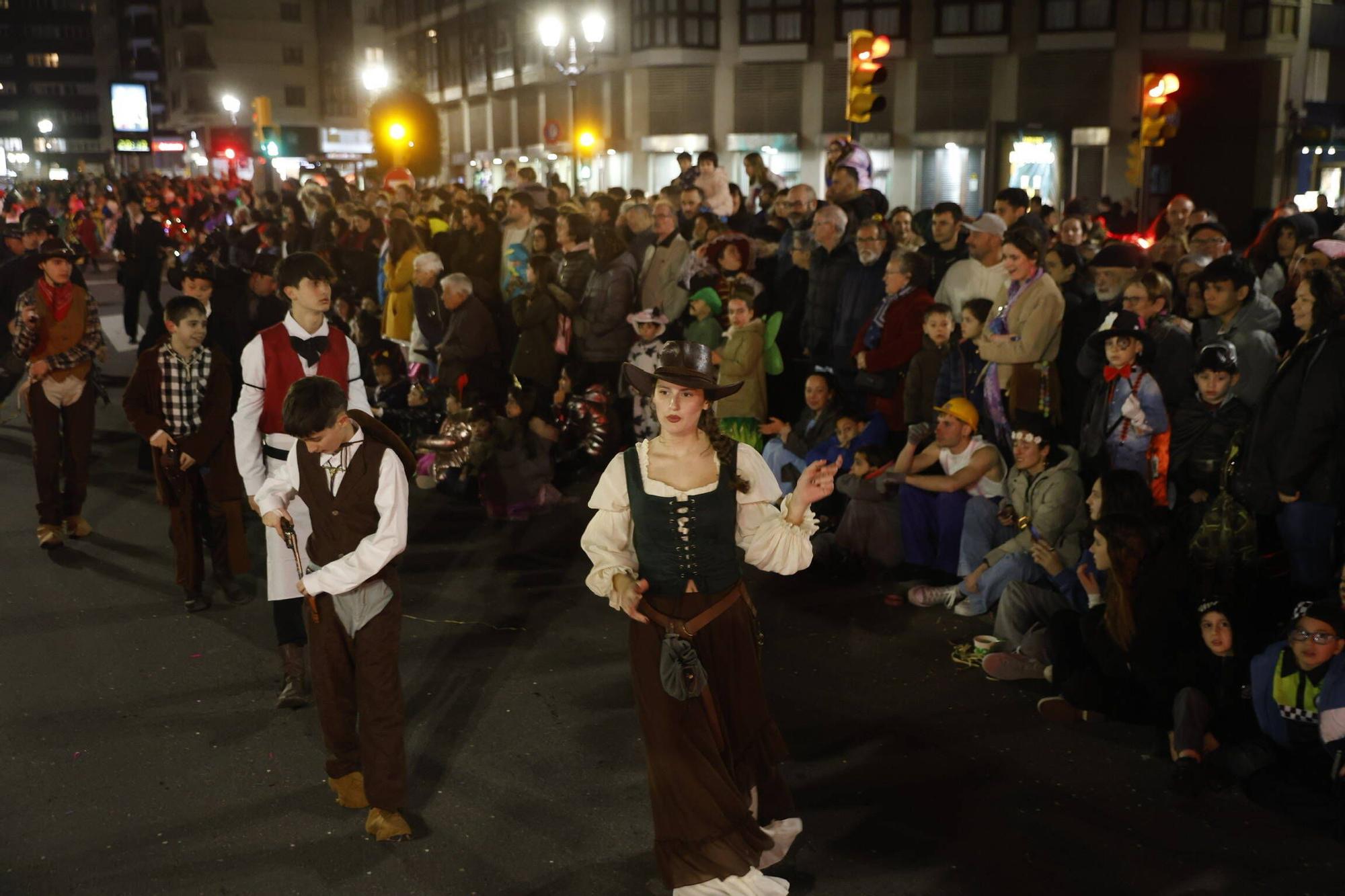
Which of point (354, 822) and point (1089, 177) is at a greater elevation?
point (1089, 177)

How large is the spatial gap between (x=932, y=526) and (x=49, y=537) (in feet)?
20.2

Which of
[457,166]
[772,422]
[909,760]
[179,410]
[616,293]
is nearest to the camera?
[909,760]

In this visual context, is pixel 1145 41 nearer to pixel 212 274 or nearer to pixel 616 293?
pixel 616 293

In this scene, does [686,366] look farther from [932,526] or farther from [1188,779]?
[932,526]

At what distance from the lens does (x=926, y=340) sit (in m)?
8.59

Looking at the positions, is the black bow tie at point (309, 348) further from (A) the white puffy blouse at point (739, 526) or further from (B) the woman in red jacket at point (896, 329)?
(B) the woman in red jacket at point (896, 329)

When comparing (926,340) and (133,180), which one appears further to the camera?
(133,180)

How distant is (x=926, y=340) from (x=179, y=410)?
15.8 feet

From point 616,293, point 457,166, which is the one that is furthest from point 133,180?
point 616,293

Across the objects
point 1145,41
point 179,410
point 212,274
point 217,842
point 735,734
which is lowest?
point 217,842

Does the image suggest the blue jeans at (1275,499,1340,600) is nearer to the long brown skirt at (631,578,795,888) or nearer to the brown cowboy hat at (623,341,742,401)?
the long brown skirt at (631,578,795,888)

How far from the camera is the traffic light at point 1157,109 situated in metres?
15.3

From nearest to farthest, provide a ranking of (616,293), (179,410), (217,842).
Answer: (217,842) < (179,410) < (616,293)

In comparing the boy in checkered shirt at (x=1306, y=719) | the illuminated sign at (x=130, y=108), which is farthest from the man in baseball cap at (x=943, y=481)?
the illuminated sign at (x=130, y=108)
